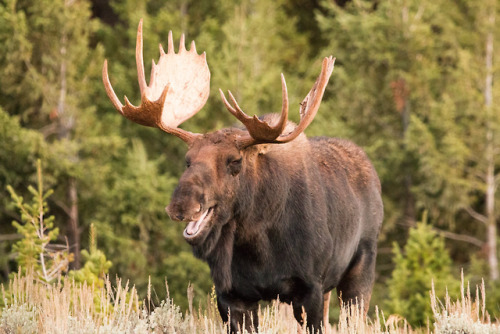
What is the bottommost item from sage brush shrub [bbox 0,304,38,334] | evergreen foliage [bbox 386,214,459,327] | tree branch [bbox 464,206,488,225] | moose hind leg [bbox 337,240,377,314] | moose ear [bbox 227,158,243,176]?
tree branch [bbox 464,206,488,225]

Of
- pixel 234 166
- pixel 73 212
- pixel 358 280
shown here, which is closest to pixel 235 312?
pixel 234 166

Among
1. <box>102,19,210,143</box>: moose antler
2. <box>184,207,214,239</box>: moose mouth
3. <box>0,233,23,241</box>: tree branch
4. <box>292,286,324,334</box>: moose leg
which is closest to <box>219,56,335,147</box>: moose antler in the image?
<box>184,207,214,239</box>: moose mouth

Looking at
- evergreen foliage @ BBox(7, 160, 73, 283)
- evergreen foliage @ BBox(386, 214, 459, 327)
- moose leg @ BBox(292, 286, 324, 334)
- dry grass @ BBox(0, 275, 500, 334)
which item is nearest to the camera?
dry grass @ BBox(0, 275, 500, 334)

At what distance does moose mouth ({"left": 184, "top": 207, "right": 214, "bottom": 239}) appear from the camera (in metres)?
6.11

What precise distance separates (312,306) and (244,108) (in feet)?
53.6

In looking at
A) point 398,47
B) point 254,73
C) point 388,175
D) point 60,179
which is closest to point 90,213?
point 60,179

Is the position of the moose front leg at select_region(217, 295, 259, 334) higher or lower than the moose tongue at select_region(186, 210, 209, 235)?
lower

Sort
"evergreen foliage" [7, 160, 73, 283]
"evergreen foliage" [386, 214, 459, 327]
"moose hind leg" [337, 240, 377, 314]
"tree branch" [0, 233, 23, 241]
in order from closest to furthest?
"moose hind leg" [337, 240, 377, 314] < "evergreen foliage" [7, 160, 73, 283] < "evergreen foliage" [386, 214, 459, 327] < "tree branch" [0, 233, 23, 241]

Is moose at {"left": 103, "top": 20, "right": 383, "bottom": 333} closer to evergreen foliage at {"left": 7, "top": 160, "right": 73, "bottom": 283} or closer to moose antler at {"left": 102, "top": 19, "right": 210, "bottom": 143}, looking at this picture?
moose antler at {"left": 102, "top": 19, "right": 210, "bottom": 143}

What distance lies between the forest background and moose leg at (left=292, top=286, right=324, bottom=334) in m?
13.1

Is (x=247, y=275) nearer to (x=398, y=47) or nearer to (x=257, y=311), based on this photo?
(x=257, y=311)

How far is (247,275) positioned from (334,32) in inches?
780

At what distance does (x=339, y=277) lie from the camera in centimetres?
735

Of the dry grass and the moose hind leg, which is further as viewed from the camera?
the moose hind leg
